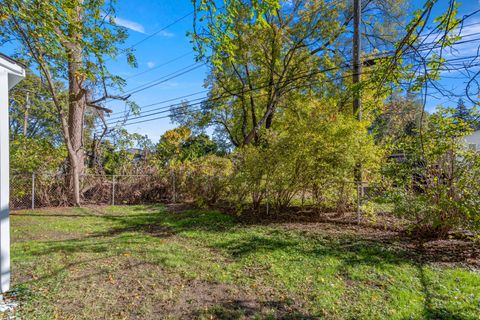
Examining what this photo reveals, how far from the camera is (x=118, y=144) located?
1191 cm

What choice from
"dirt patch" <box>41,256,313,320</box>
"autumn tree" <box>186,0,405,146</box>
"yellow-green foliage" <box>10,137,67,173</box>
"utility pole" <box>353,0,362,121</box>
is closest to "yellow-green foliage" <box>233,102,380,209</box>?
"utility pole" <box>353,0,362,121</box>

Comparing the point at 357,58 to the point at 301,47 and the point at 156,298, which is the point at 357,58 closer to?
the point at 301,47

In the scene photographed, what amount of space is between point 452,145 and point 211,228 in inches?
210

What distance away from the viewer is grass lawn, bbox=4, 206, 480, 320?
111 inches

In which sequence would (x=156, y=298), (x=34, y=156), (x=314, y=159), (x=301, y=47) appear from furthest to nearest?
(x=301, y=47) < (x=34, y=156) < (x=314, y=159) < (x=156, y=298)

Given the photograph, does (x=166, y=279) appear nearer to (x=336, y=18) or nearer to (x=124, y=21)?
(x=124, y=21)

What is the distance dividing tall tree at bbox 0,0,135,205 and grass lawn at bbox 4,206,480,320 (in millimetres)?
3755

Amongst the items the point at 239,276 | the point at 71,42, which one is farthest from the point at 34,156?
the point at 239,276

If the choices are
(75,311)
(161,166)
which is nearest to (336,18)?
(161,166)

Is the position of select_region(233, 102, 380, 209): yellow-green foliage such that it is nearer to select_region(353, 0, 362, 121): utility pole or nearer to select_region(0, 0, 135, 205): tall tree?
select_region(353, 0, 362, 121): utility pole

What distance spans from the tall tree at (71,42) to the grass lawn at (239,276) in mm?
3755

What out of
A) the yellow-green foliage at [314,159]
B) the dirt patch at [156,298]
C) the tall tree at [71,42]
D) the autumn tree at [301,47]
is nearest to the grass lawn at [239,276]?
the dirt patch at [156,298]

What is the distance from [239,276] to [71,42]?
5.05 meters

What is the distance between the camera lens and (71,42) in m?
4.87
